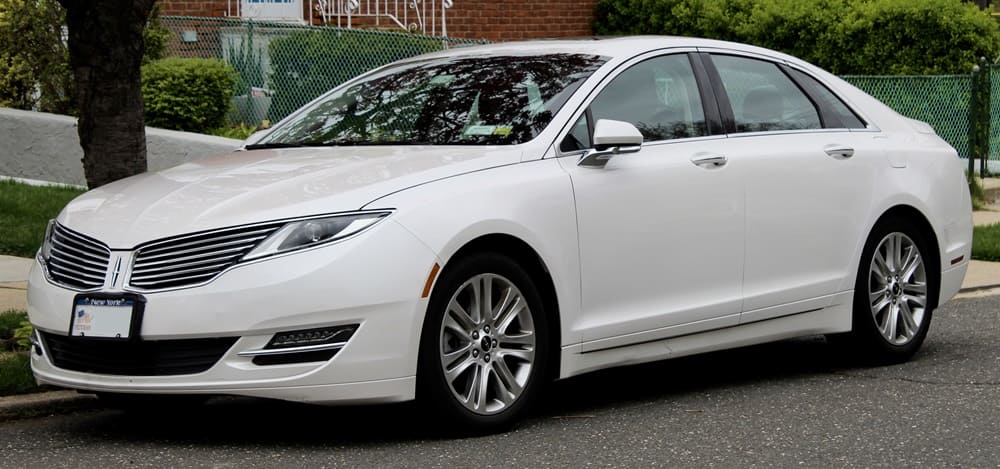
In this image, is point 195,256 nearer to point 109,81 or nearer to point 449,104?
point 449,104

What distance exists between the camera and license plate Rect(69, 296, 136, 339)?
5746 millimetres

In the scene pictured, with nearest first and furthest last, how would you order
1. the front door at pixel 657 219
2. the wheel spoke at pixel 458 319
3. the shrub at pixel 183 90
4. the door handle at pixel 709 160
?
the wheel spoke at pixel 458 319
the front door at pixel 657 219
the door handle at pixel 709 160
the shrub at pixel 183 90

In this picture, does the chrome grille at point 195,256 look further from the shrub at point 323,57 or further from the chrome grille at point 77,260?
the shrub at point 323,57

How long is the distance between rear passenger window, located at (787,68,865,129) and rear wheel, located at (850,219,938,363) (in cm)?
54

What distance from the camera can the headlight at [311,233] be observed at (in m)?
5.70

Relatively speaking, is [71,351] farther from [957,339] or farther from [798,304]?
[957,339]

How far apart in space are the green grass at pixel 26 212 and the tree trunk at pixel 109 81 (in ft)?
10.4

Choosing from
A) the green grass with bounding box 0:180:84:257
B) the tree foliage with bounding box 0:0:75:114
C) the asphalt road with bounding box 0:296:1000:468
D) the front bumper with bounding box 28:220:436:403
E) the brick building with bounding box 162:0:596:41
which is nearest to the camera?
the front bumper with bounding box 28:220:436:403

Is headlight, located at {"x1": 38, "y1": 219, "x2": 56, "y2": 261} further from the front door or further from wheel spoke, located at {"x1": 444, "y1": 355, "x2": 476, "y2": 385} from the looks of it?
the front door

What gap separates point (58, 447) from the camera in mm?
6199

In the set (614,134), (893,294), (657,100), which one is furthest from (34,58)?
(614,134)

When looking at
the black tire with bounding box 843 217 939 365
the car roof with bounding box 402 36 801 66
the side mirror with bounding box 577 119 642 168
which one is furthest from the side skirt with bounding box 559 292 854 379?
the car roof with bounding box 402 36 801 66

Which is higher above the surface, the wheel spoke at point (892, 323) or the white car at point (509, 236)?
the white car at point (509, 236)

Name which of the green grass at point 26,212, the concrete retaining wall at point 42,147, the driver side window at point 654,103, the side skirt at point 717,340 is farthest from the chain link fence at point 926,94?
the driver side window at point 654,103
